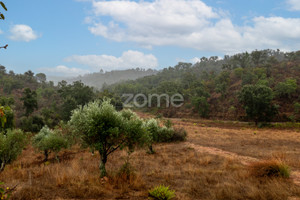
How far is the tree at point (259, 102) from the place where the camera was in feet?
162

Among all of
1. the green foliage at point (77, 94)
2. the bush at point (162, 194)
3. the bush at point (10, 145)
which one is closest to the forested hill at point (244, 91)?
the green foliage at point (77, 94)

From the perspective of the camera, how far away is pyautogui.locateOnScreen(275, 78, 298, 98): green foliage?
5933 centimetres

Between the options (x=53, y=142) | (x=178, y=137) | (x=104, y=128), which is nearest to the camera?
(x=104, y=128)

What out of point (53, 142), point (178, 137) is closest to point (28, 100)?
point (53, 142)

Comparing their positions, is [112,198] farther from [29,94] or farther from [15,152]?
[29,94]

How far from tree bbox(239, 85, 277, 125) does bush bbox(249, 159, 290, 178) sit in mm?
43490

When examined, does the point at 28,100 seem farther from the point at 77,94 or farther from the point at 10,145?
the point at 10,145

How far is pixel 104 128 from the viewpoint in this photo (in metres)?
10.8

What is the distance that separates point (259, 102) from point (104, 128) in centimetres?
4895

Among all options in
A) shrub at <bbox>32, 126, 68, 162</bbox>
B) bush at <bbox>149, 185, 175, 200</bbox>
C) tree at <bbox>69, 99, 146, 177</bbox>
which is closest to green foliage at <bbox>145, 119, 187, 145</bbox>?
shrub at <bbox>32, 126, 68, 162</bbox>

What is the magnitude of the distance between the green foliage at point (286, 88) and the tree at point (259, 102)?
13.3 meters

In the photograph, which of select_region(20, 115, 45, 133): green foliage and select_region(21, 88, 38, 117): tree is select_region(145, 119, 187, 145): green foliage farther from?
select_region(21, 88, 38, 117): tree

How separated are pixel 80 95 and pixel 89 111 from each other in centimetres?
5444

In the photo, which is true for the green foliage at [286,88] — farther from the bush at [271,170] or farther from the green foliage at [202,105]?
the bush at [271,170]
